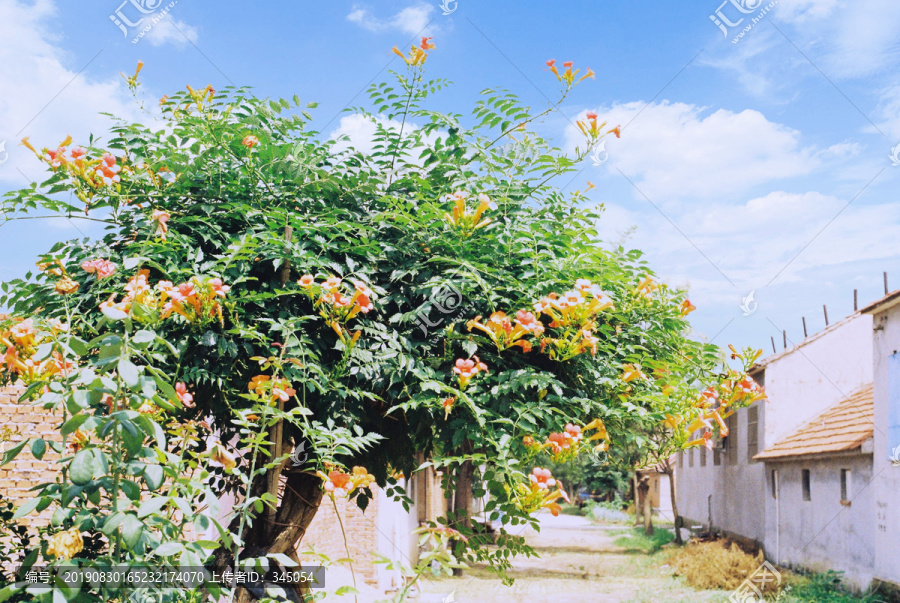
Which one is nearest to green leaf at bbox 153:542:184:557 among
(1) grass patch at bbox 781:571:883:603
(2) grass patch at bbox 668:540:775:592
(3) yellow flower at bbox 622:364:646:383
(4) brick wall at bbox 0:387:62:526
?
(3) yellow flower at bbox 622:364:646:383

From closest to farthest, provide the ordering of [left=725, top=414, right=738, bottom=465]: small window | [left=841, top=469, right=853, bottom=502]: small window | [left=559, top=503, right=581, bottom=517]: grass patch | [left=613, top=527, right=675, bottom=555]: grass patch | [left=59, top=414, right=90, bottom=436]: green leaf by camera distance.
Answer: [left=59, top=414, right=90, bottom=436]: green leaf
[left=841, top=469, right=853, bottom=502]: small window
[left=725, top=414, right=738, bottom=465]: small window
[left=613, top=527, right=675, bottom=555]: grass patch
[left=559, top=503, right=581, bottom=517]: grass patch

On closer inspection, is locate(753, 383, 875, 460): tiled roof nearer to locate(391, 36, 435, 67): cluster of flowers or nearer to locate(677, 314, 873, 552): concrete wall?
locate(677, 314, 873, 552): concrete wall

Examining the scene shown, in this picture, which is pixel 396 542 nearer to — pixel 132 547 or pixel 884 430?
pixel 884 430

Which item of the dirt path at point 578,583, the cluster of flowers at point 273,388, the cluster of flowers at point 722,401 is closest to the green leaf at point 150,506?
the cluster of flowers at point 273,388

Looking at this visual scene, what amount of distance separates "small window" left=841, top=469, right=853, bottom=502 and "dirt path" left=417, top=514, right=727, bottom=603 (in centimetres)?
259

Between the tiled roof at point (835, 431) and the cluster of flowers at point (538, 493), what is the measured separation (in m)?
9.17

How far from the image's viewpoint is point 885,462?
9.45 meters

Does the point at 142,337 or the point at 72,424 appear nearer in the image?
the point at 72,424

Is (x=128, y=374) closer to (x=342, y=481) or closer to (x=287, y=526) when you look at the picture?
(x=342, y=481)

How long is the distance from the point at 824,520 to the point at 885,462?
8.45 feet

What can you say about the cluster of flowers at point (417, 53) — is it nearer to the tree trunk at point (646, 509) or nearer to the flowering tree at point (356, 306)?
the flowering tree at point (356, 306)

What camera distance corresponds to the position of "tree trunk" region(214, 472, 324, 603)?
3.84 m

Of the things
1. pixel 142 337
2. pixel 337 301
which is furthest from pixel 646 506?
pixel 142 337

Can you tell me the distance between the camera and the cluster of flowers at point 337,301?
9.57 feet
